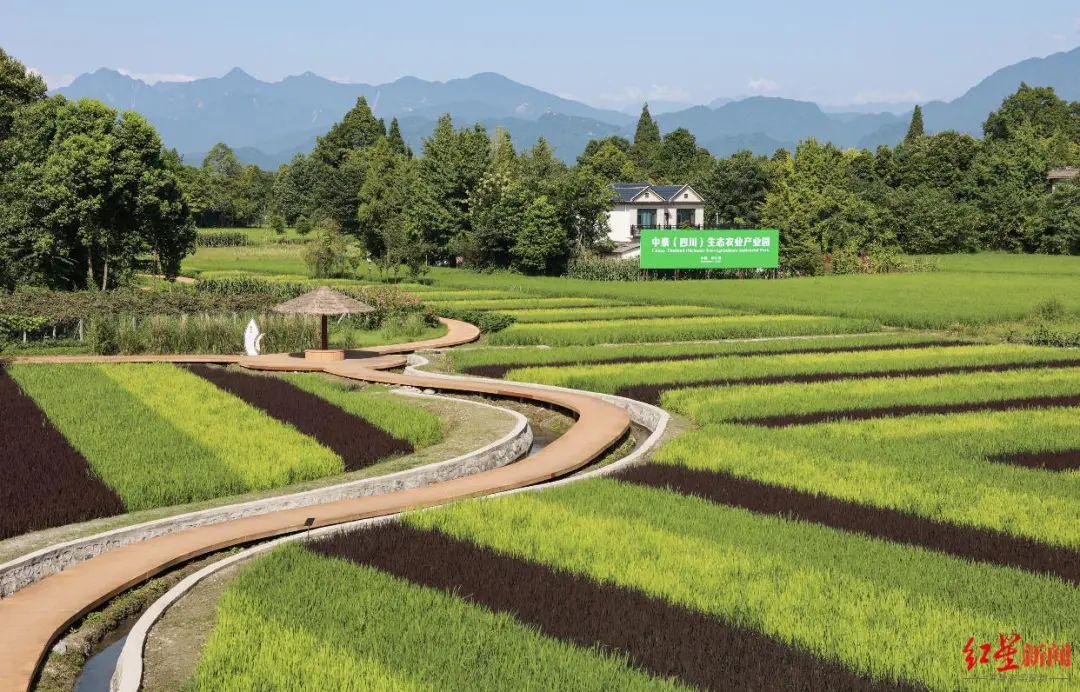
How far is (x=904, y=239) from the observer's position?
281 ft

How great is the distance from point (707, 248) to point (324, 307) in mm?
41600

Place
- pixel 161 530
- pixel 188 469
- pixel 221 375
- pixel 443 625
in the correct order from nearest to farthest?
pixel 443 625 → pixel 161 530 → pixel 188 469 → pixel 221 375

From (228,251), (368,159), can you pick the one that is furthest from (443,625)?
(368,159)

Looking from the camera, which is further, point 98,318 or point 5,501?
point 98,318

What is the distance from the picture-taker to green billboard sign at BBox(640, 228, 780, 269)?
217 ft

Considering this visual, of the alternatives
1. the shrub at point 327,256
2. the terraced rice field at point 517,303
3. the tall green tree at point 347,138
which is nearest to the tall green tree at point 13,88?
the shrub at point 327,256

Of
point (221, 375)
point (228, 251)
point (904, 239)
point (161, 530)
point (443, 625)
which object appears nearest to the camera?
point (443, 625)

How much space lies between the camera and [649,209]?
291 feet

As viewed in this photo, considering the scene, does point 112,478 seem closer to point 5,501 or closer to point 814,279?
point 5,501

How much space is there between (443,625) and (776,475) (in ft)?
24.3

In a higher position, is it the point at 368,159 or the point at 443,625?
the point at 368,159

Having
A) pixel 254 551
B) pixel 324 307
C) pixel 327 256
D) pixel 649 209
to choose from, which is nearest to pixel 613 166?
pixel 649 209

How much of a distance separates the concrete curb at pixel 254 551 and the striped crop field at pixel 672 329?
489 inches

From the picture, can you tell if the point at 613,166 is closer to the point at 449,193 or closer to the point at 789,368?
the point at 449,193
